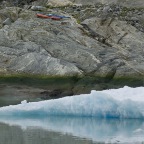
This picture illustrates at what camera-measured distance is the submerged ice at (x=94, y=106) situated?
13.4m

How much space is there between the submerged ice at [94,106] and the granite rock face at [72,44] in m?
3.89

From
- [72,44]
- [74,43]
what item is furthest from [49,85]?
[74,43]

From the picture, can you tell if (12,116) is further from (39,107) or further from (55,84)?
(55,84)

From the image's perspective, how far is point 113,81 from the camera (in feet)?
58.7

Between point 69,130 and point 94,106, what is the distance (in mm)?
1677

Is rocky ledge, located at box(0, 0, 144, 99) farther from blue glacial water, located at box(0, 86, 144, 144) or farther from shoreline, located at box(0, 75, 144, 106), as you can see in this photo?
blue glacial water, located at box(0, 86, 144, 144)

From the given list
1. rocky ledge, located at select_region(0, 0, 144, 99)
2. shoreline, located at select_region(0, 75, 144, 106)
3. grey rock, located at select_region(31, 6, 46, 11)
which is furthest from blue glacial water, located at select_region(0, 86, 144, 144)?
grey rock, located at select_region(31, 6, 46, 11)

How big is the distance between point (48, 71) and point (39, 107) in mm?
4082

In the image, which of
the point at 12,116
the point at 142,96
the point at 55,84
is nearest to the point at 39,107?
the point at 12,116

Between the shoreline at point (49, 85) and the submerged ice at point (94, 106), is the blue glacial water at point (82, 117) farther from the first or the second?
the shoreline at point (49, 85)

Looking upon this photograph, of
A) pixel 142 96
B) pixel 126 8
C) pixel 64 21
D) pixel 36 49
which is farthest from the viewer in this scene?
pixel 126 8

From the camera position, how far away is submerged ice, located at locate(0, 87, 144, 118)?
1336 cm

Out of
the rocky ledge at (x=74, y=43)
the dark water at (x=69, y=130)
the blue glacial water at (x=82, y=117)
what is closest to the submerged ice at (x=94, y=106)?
the blue glacial water at (x=82, y=117)

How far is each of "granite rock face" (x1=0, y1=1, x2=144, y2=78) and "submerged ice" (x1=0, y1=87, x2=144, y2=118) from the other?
3.89m
